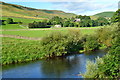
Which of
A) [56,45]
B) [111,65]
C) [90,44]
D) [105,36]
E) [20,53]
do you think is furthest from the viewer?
[105,36]

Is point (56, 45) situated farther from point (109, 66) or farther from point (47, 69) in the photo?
point (109, 66)

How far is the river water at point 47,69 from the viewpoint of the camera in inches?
972

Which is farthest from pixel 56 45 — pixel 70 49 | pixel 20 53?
pixel 20 53

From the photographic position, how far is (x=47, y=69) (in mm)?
27781

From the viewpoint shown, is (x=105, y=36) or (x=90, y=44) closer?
(x=90, y=44)

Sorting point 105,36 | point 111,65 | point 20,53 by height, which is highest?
point 105,36

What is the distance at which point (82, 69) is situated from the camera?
26.9 m

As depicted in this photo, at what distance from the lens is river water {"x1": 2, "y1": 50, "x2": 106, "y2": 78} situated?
81.0ft

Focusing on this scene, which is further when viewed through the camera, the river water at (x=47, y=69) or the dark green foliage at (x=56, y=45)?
the dark green foliage at (x=56, y=45)

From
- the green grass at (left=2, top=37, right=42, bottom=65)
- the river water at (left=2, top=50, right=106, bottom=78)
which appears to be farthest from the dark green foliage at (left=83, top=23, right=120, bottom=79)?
the green grass at (left=2, top=37, right=42, bottom=65)

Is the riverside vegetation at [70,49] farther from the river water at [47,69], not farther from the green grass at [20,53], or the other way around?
the river water at [47,69]

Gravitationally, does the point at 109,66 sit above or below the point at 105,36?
below

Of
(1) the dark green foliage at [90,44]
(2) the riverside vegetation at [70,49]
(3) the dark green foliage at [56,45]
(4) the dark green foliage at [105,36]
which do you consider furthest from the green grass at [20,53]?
(4) the dark green foliage at [105,36]

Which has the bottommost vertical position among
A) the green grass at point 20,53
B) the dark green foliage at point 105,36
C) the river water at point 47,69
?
the river water at point 47,69
